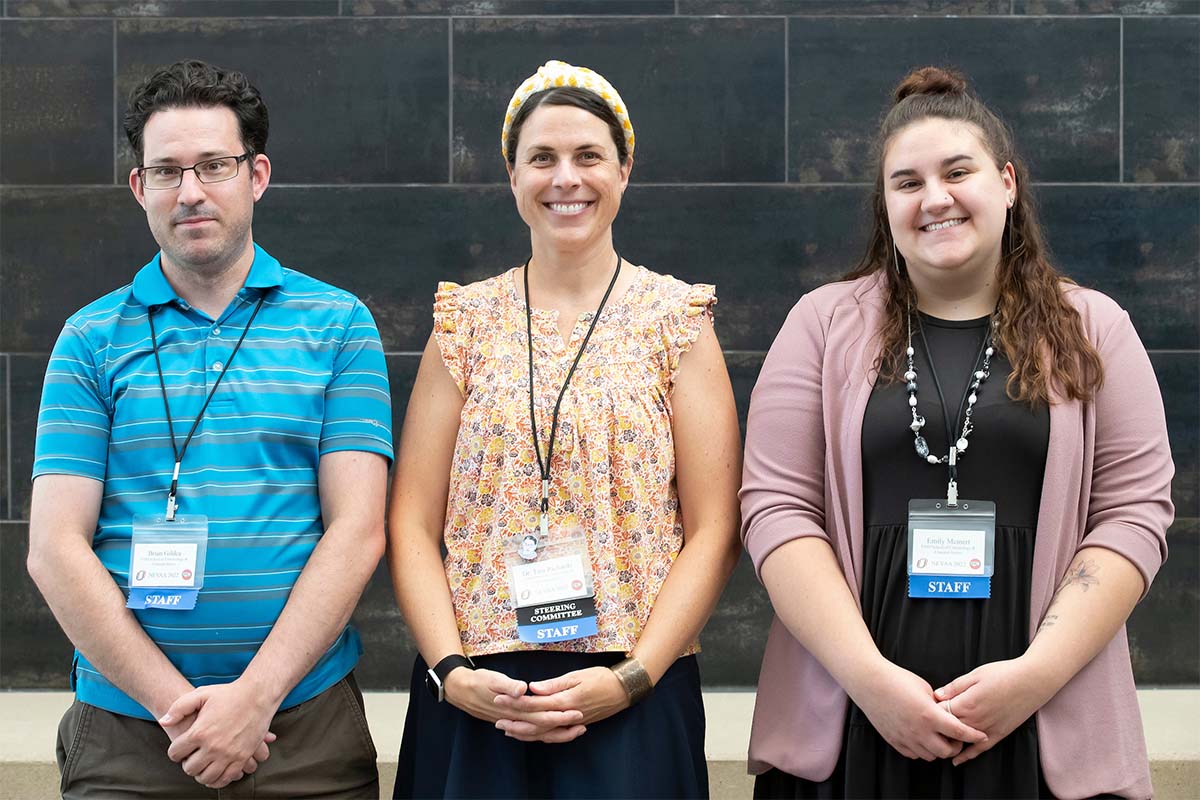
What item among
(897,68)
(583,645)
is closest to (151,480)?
(583,645)

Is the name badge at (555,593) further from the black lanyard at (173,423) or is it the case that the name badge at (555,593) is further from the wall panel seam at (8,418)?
the wall panel seam at (8,418)

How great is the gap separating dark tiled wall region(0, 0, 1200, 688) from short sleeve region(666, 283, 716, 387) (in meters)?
1.64

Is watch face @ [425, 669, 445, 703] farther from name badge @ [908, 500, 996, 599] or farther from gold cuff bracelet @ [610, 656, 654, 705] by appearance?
name badge @ [908, 500, 996, 599]

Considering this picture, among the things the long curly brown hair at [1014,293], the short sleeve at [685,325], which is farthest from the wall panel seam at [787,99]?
the short sleeve at [685,325]

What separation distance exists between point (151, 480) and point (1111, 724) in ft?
5.47

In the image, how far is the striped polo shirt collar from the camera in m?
2.33

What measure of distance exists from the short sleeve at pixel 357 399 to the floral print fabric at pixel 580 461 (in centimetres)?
13

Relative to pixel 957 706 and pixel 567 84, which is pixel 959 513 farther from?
pixel 567 84

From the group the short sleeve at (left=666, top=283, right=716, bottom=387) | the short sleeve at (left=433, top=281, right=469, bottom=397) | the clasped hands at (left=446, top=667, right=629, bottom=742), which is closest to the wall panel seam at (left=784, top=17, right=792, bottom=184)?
the short sleeve at (left=666, top=283, right=716, bottom=387)

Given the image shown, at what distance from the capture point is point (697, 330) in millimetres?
2348

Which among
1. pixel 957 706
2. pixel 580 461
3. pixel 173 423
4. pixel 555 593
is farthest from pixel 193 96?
pixel 957 706

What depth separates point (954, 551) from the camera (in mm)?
2096

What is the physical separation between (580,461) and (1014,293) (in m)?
0.81

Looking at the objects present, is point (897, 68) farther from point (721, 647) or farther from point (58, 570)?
point (58, 570)
